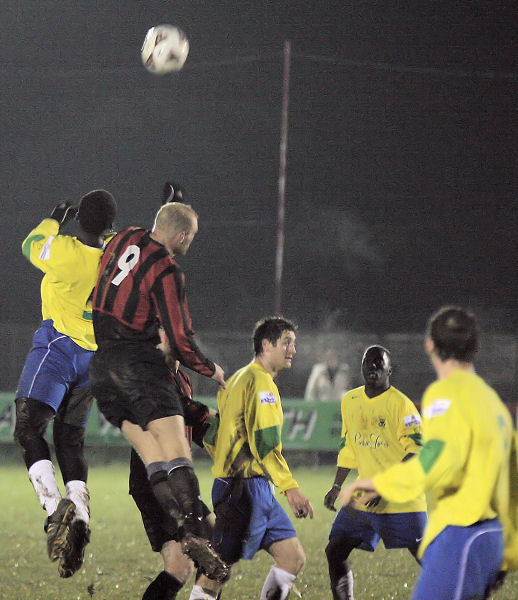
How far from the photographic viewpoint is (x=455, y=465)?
4.09 m

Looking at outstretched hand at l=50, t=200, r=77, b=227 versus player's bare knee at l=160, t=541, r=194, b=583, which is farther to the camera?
outstretched hand at l=50, t=200, r=77, b=227

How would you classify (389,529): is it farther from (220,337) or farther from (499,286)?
(499,286)

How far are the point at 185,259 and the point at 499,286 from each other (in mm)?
9459

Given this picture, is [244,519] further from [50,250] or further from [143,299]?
[50,250]

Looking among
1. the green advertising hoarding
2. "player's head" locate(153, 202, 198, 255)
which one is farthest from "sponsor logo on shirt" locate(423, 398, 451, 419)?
the green advertising hoarding

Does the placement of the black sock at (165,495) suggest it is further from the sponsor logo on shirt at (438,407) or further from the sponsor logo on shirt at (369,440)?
the sponsor logo on shirt at (369,440)

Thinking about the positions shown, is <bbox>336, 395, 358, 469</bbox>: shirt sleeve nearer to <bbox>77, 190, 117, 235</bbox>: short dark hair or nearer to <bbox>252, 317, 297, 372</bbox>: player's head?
<bbox>252, 317, 297, 372</bbox>: player's head

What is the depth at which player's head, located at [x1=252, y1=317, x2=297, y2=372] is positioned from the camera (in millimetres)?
6566

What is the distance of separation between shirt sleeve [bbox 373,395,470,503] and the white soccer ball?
578 cm

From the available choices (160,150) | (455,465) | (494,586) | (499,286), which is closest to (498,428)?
(455,465)

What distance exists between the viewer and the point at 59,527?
5.98 m

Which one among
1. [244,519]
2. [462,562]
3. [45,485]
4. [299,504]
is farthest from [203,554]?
[462,562]

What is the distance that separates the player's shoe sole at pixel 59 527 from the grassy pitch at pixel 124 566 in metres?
1.88

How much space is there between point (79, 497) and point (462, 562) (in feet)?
9.47
